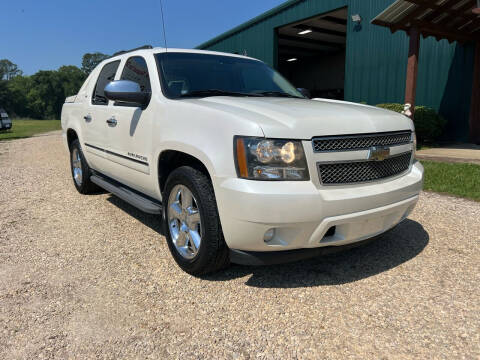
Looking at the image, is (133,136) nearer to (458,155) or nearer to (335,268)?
(335,268)

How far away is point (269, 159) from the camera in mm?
2307

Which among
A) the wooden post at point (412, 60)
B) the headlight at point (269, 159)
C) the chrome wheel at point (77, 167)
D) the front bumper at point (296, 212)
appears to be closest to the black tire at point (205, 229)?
the front bumper at point (296, 212)

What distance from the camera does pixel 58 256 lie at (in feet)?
10.9

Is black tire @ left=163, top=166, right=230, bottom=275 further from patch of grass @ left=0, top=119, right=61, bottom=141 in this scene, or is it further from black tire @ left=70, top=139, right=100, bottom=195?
patch of grass @ left=0, top=119, right=61, bottom=141

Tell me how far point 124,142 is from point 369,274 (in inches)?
101

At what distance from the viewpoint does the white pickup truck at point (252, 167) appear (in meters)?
2.31

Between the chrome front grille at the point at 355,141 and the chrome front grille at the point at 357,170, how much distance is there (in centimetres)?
10

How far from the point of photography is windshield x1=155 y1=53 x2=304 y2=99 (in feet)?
11.0

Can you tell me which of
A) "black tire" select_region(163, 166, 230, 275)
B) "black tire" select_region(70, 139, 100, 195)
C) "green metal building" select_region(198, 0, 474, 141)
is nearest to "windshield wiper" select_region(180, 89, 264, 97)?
"black tire" select_region(163, 166, 230, 275)

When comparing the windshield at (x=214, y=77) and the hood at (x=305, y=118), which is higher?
the windshield at (x=214, y=77)

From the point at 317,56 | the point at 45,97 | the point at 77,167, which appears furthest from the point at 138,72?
the point at 45,97

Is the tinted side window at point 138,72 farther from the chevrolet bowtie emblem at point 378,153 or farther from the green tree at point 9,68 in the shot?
the green tree at point 9,68

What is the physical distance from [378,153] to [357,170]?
0.72 feet

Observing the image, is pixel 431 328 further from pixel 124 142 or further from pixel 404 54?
pixel 404 54
